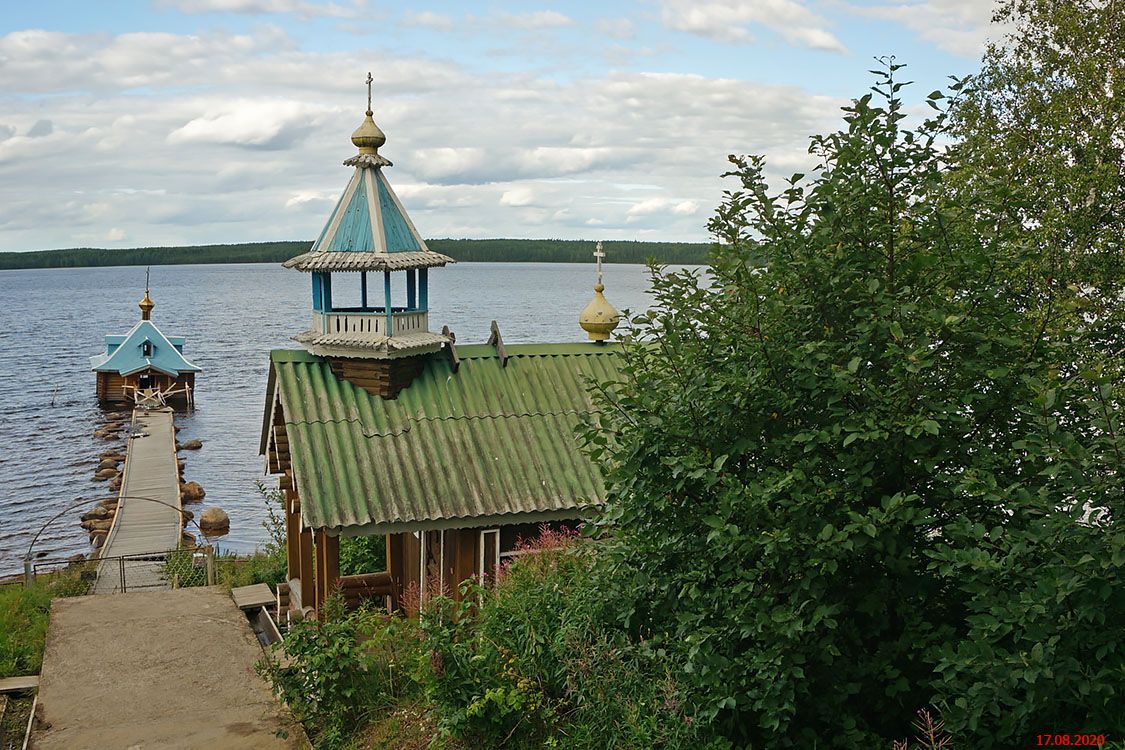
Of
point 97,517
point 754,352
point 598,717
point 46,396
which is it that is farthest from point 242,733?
point 46,396

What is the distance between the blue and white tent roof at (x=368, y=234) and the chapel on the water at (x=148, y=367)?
133 feet

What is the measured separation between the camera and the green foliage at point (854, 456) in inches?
227

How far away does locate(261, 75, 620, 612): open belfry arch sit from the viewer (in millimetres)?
12195

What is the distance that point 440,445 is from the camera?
12906 millimetres

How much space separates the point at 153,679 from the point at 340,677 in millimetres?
2807

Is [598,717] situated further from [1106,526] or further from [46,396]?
[46,396]

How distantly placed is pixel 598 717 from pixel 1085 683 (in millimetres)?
2983

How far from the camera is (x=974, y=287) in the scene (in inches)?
250

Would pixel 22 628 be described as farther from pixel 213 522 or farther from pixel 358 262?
pixel 213 522

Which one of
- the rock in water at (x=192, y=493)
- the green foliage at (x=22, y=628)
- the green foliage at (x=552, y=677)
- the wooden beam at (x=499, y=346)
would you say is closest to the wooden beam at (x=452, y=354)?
the wooden beam at (x=499, y=346)

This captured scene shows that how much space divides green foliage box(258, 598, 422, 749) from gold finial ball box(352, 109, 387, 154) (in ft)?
24.3

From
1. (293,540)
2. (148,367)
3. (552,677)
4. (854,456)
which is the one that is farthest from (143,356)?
(854,456)

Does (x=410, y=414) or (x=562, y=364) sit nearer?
(x=410, y=414)

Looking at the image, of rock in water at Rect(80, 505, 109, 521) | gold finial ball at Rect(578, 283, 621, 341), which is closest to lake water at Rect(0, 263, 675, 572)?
rock in water at Rect(80, 505, 109, 521)
